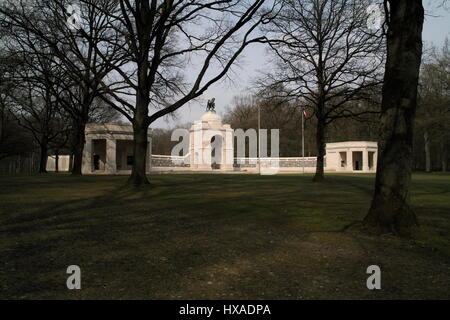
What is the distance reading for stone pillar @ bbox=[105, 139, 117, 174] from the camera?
3294 cm

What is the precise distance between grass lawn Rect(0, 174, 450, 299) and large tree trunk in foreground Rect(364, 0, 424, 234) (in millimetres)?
491

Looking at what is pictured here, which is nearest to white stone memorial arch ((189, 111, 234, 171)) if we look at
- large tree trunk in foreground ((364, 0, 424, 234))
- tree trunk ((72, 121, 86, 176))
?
tree trunk ((72, 121, 86, 176))

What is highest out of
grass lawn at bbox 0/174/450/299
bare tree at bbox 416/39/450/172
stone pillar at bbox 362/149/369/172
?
bare tree at bbox 416/39/450/172

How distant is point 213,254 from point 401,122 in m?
4.26

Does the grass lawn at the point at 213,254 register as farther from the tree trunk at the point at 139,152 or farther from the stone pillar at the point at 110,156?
the stone pillar at the point at 110,156

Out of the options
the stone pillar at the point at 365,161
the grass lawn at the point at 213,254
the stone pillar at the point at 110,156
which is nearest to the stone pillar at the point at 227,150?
the stone pillar at the point at 110,156

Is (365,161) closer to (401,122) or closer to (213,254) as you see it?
(401,122)

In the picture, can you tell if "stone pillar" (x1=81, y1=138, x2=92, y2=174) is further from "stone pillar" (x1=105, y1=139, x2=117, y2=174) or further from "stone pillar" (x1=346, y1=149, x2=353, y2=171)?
"stone pillar" (x1=346, y1=149, x2=353, y2=171)

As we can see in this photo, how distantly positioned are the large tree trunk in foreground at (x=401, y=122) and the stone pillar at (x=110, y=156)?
2972cm

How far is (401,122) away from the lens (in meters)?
6.45

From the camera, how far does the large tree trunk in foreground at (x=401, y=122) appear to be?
643 cm

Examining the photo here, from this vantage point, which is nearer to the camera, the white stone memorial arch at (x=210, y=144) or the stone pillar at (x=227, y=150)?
the white stone memorial arch at (x=210, y=144)

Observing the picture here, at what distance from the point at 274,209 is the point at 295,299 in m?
6.20
